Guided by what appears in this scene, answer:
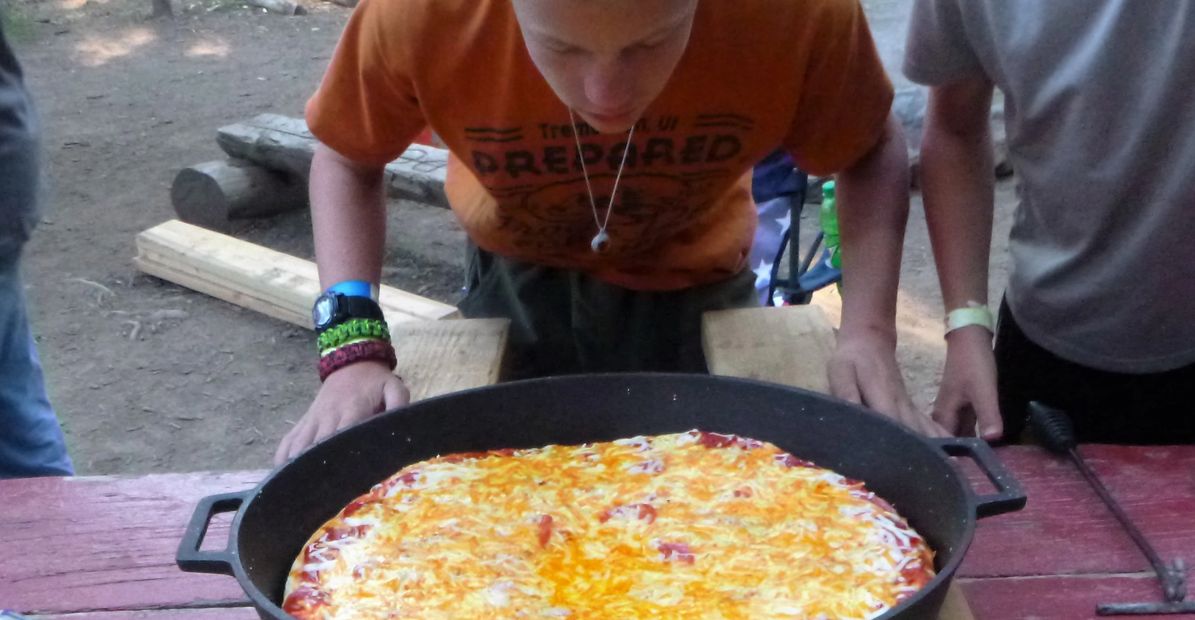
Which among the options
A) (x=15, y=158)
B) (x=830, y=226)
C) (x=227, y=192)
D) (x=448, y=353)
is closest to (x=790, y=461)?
(x=448, y=353)

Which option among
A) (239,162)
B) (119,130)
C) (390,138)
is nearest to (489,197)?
(390,138)

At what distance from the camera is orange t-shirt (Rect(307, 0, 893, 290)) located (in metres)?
1.52

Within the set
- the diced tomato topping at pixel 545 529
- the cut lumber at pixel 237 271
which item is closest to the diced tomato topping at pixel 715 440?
the diced tomato topping at pixel 545 529

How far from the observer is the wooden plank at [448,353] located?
1654 mm

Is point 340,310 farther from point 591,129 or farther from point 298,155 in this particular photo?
point 298,155

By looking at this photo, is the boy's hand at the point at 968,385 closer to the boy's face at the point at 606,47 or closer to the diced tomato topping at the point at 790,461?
the diced tomato topping at the point at 790,461

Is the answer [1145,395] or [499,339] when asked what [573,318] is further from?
[1145,395]

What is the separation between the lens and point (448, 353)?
1.73 m

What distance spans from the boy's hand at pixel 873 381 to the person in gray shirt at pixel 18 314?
1.58m

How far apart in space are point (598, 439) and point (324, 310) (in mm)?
444

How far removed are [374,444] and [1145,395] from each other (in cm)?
118

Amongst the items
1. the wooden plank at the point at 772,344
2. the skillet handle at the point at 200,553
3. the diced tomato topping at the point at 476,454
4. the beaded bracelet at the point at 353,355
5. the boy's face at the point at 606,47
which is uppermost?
the boy's face at the point at 606,47

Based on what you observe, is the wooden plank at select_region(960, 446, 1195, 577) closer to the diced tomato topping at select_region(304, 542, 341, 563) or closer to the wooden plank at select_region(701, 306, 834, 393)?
the wooden plank at select_region(701, 306, 834, 393)

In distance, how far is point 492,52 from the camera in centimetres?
152
